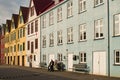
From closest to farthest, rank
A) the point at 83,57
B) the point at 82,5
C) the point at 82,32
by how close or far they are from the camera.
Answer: the point at 83,57, the point at 82,32, the point at 82,5

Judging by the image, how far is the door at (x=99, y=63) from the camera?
28.9 m

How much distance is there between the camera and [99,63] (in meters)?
29.7

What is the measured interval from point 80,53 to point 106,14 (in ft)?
23.6

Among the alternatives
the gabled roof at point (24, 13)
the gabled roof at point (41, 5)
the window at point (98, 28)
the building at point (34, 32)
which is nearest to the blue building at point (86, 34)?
the window at point (98, 28)

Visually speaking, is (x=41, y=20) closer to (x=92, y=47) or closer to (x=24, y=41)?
(x=24, y=41)

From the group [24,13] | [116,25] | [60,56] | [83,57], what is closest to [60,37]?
[60,56]

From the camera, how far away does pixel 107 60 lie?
28.1 meters

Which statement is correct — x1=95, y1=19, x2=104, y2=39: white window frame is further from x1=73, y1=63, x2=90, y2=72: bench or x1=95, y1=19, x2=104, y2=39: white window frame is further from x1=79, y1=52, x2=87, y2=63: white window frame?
x1=73, y1=63, x2=90, y2=72: bench

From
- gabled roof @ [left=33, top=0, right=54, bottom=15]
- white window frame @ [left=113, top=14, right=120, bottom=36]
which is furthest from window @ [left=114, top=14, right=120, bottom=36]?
gabled roof @ [left=33, top=0, right=54, bottom=15]

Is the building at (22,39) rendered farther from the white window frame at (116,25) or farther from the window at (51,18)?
the white window frame at (116,25)

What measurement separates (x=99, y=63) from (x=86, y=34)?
4359 mm

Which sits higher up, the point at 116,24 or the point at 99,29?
the point at 116,24

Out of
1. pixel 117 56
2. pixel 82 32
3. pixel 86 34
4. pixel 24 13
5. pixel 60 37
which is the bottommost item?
pixel 117 56

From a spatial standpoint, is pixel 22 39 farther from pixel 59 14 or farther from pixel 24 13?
pixel 59 14
